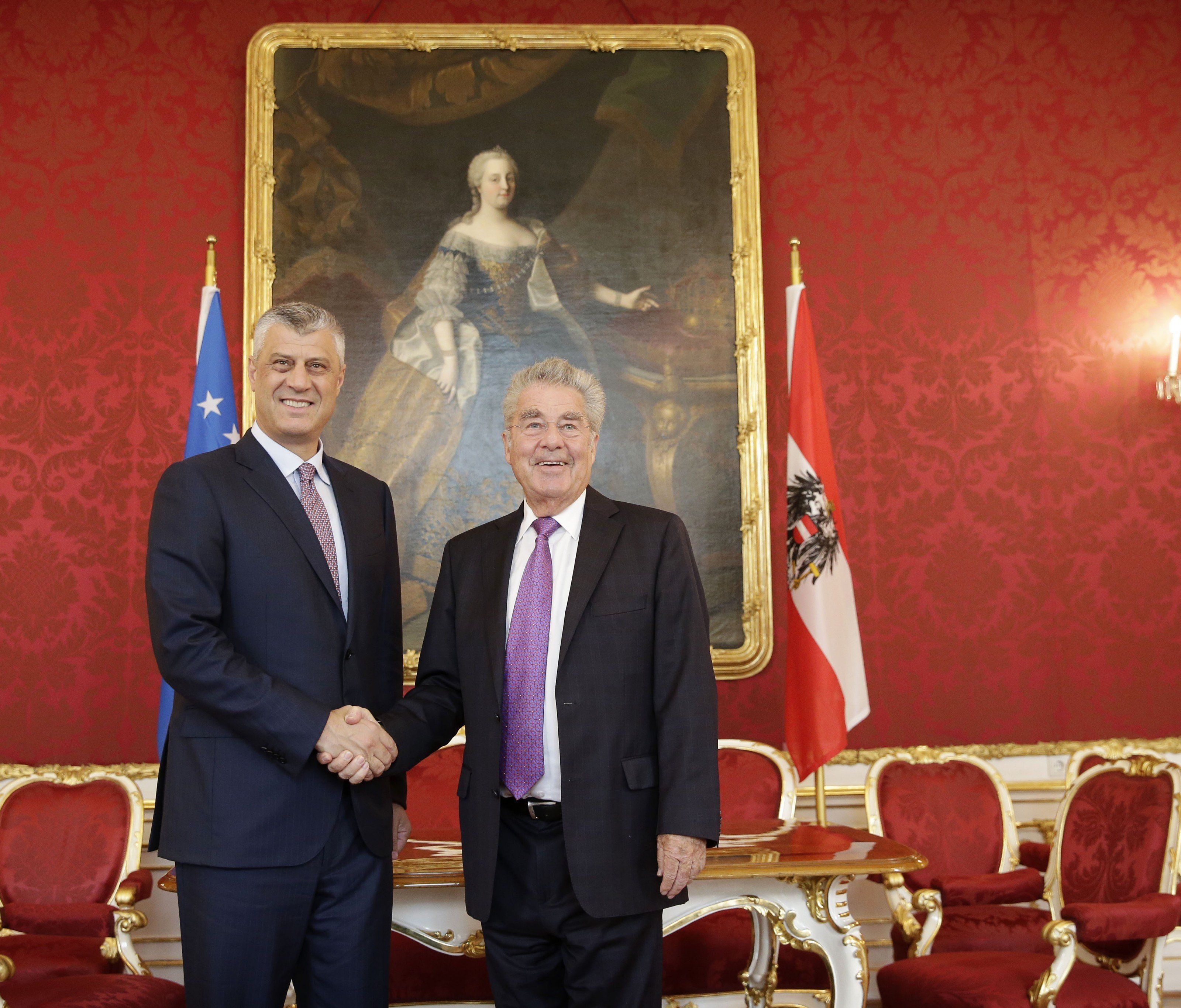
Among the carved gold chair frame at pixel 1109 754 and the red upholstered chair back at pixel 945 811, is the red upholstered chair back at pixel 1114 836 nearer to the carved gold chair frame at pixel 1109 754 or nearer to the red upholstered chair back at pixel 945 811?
the carved gold chair frame at pixel 1109 754

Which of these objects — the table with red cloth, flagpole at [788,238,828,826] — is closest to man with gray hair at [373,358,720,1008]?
the table with red cloth

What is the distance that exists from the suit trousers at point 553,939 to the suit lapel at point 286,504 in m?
0.66

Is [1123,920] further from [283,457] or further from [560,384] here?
[283,457]

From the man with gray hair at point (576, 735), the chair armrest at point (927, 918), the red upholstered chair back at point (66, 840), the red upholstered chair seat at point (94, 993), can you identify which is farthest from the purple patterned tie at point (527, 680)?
the red upholstered chair back at point (66, 840)

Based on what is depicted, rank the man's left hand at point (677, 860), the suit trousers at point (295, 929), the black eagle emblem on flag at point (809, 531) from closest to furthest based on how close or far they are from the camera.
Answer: the suit trousers at point (295, 929) < the man's left hand at point (677, 860) < the black eagle emblem on flag at point (809, 531)

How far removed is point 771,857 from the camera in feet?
10.0

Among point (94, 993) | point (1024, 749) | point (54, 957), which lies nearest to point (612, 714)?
point (94, 993)

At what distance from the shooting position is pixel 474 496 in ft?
15.1

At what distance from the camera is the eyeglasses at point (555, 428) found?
2.53m

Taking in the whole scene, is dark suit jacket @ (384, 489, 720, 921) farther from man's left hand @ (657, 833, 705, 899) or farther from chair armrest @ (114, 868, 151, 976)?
chair armrest @ (114, 868, 151, 976)

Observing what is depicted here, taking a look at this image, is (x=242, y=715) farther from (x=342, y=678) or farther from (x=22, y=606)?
(x=22, y=606)

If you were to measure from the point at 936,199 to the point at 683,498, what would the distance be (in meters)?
1.80

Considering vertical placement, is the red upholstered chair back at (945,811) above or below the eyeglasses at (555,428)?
below

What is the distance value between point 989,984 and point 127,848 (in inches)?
113
